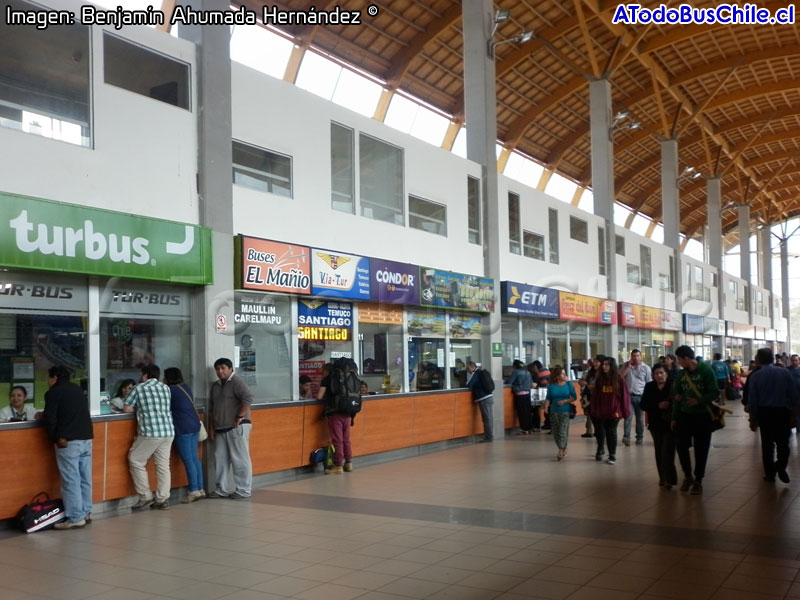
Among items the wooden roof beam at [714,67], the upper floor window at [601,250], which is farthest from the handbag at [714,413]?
the wooden roof beam at [714,67]

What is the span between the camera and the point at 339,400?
395 inches

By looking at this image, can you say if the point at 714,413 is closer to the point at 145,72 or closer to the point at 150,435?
the point at 150,435

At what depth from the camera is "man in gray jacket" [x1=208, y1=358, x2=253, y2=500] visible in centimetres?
854

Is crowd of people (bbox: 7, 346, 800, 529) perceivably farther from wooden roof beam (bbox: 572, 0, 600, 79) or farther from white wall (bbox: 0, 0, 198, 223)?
wooden roof beam (bbox: 572, 0, 600, 79)

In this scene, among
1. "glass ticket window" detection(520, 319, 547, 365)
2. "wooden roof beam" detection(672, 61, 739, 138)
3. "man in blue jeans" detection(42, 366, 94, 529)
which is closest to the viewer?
"man in blue jeans" detection(42, 366, 94, 529)

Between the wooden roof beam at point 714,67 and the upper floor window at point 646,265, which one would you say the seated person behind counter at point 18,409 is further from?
the wooden roof beam at point 714,67

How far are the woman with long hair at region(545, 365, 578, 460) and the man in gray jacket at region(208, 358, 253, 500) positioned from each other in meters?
4.71

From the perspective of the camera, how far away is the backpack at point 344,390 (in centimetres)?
1003

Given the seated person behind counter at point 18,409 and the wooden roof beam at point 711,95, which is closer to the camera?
the seated person behind counter at point 18,409

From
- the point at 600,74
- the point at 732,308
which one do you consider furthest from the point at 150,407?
the point at 732,308

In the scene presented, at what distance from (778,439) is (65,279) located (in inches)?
313

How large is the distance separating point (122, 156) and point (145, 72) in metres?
1.02

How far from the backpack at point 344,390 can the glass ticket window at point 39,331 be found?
129 inches

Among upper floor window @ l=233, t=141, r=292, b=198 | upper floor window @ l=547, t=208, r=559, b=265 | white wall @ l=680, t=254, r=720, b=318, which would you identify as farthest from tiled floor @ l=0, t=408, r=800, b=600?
white wall @ l=680, t=254, r=720, b=318
